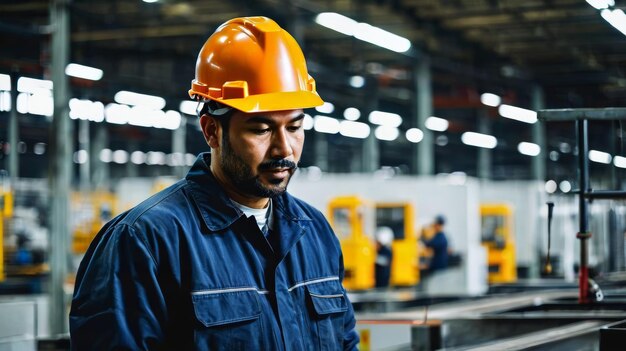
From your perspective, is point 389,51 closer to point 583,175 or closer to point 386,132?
point 386,132

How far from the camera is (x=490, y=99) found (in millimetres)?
20328

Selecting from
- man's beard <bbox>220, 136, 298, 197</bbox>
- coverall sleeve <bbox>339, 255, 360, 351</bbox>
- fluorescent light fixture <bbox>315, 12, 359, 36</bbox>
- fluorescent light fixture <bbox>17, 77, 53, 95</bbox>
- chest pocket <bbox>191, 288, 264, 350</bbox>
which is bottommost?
coverall sleeve <bbox>339, 255, 360, 351</bbox>

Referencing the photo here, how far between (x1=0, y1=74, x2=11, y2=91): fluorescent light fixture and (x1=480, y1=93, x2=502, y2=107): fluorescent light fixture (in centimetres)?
1308

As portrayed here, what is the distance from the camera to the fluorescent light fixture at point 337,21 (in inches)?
530

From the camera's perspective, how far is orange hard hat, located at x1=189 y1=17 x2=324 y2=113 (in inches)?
81.3

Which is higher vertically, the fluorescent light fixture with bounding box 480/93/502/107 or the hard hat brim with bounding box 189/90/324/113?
the fluorescent light fixture with bounding box 480/93/502/107

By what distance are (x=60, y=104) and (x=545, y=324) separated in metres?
5.66

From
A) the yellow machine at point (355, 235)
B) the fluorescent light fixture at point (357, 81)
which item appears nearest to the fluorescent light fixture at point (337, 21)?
the yellow machine at point (355, 235)

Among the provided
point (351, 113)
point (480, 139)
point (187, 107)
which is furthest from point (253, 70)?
point (480, 139)

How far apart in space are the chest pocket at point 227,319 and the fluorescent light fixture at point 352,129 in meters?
21.9

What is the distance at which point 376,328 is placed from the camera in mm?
5457

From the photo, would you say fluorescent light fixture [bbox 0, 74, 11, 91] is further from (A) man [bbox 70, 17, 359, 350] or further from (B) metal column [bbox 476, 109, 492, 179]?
(B) metal column [bbox 476, 109, 492, 179]

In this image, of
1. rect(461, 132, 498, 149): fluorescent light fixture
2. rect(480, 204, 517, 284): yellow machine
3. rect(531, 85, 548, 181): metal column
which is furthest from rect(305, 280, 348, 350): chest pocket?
rect(461, 132, 498, 149): fluorescent light fixture

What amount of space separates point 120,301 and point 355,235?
13.6 m
